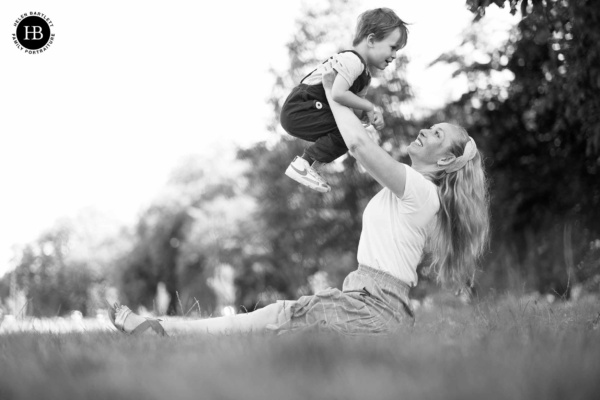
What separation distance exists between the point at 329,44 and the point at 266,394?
75.7 feet

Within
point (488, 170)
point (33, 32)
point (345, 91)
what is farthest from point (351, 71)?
point (488, 170)

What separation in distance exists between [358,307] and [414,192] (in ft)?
2.30

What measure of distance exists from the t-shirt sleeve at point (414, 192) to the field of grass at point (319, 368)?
37.0 inches

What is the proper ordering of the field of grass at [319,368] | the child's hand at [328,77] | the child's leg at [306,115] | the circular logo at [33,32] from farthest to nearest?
the circular logo at [33,32]
the child's leg at [306,115]
the child's hand at [328,77]
the field of grass at [319,368]

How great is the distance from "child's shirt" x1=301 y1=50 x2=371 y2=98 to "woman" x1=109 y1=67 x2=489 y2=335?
0.10m

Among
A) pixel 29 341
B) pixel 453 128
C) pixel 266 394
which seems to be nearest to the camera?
pixel 266 394

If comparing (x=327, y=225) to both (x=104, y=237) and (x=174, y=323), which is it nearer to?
(x=174, y=323)

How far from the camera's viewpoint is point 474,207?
4.55 metres

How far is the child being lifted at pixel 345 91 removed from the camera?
4.57 meters

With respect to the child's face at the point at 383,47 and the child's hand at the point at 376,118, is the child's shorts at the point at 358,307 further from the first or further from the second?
the child's face at the point at 383,47

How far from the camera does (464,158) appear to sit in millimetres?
4465

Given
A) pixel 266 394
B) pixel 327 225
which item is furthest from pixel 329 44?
pixel 266 394

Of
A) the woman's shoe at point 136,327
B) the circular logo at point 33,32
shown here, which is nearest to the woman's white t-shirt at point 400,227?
the woman's shoe at point 136,327

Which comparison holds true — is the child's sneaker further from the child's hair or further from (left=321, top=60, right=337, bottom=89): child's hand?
the child's hair
